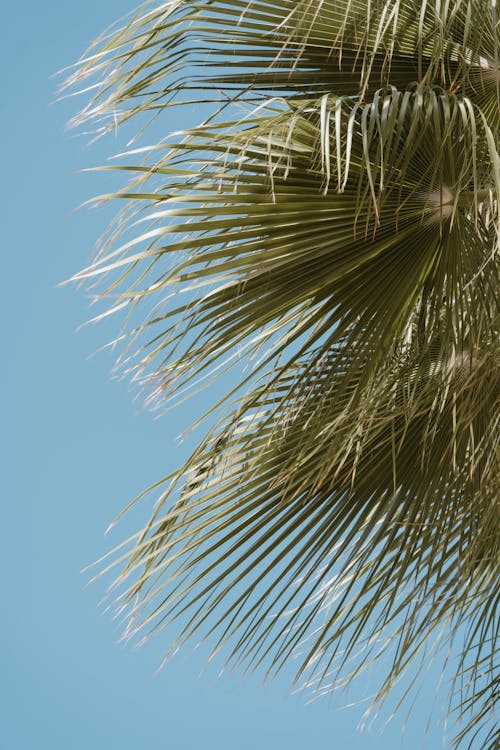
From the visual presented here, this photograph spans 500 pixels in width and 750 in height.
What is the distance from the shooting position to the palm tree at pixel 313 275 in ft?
6.55

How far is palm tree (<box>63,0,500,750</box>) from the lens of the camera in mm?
1997

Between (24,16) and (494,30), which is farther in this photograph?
(24,16)

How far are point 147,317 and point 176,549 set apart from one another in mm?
629

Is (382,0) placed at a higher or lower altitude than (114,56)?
higher

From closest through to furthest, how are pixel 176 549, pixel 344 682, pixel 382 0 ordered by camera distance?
pixel 382 0
pixel 176 549
pixel 344 682

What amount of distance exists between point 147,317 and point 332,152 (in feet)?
1.45

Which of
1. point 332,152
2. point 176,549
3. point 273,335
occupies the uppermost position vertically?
point 332,152

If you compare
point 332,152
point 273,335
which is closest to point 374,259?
point 332,152

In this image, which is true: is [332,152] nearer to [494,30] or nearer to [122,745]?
[494,30]

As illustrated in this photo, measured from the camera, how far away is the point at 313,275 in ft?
6.96

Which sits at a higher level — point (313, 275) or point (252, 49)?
point (252, 49)

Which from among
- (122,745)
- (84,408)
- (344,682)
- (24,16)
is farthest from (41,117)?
(344,682)

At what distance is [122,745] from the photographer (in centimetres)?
1173

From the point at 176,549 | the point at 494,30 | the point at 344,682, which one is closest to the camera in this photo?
the point at 494,30
